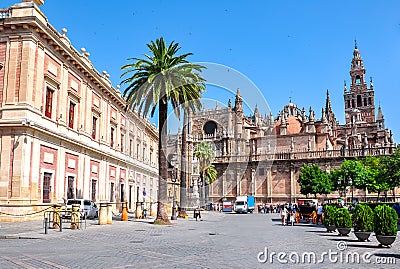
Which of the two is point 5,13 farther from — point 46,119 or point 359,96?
point 359,96

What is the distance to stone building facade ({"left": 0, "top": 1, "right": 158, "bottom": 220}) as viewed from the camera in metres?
19.8

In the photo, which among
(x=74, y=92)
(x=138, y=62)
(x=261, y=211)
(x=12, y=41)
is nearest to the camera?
(x=12, y=41)

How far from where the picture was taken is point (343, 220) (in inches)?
664

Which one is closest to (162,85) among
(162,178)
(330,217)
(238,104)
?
(162,178)

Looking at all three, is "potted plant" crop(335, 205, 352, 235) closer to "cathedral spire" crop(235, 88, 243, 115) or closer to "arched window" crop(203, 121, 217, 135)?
"cathedral spire" crop(235, 88, 243, 115)

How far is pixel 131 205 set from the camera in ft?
128

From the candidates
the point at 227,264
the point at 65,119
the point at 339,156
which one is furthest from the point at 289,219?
the point at 339,156

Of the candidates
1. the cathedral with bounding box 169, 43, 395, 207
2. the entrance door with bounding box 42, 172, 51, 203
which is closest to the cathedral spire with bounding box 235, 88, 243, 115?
the cathedral with bounding box 169, 43, 395, 207

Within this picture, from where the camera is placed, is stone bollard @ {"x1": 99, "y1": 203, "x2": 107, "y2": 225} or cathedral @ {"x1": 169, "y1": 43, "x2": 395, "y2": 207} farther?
cathedral @ {"x1": 169, "y1": 43, "x2": 395, "y2": 207}

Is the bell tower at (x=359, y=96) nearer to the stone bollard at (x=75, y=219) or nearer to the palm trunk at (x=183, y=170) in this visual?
the palm trunk at (x=183, y=170)

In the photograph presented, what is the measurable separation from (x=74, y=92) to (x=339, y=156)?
4804 centimetres

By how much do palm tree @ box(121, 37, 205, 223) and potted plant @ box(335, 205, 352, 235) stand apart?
10215mm

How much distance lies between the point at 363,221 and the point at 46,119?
1736cm

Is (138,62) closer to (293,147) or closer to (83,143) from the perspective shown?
(83,143)
